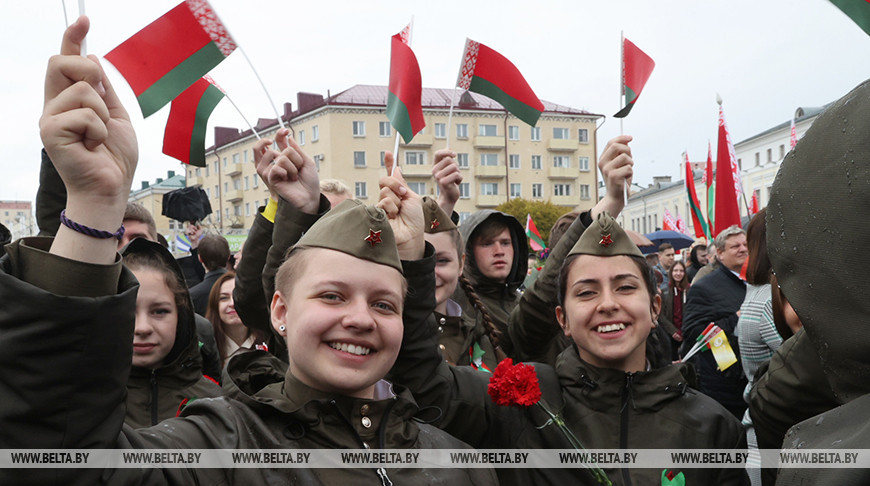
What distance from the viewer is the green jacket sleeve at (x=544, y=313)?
3.57 meters

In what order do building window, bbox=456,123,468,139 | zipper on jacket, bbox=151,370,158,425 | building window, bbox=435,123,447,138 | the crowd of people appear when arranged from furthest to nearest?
building window, bbox=456,123,468,139, building window, bbox=435,123,447,138, zipper on jacket, bbox=151,370,158,425, the crowd of people

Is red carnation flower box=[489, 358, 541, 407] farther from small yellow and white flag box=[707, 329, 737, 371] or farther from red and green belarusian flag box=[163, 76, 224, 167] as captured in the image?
red and green belarusian flag box=[163, 76, 224, 167]

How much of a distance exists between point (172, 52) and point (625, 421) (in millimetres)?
2822

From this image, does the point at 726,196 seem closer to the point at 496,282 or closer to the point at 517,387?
the point at 496,282

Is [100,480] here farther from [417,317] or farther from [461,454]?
[417,317]

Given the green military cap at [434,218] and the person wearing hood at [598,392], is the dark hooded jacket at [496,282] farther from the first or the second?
the person wearing hood at [598,392]

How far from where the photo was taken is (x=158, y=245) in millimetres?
3293

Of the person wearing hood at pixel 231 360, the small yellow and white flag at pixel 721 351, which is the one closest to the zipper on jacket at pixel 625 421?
the person wearing hood at pixel 231 360

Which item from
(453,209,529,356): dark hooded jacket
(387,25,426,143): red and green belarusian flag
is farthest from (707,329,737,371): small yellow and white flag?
(387,25,426,143): red and green belarusian flag

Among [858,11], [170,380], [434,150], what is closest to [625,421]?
[858,11]

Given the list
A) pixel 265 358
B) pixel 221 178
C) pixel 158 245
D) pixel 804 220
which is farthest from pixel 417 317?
pixel 221 178

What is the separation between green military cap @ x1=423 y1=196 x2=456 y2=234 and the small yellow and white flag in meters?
1.90

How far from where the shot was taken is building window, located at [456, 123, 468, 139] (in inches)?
2591

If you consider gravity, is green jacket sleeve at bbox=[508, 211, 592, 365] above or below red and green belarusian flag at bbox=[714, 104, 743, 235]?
below
